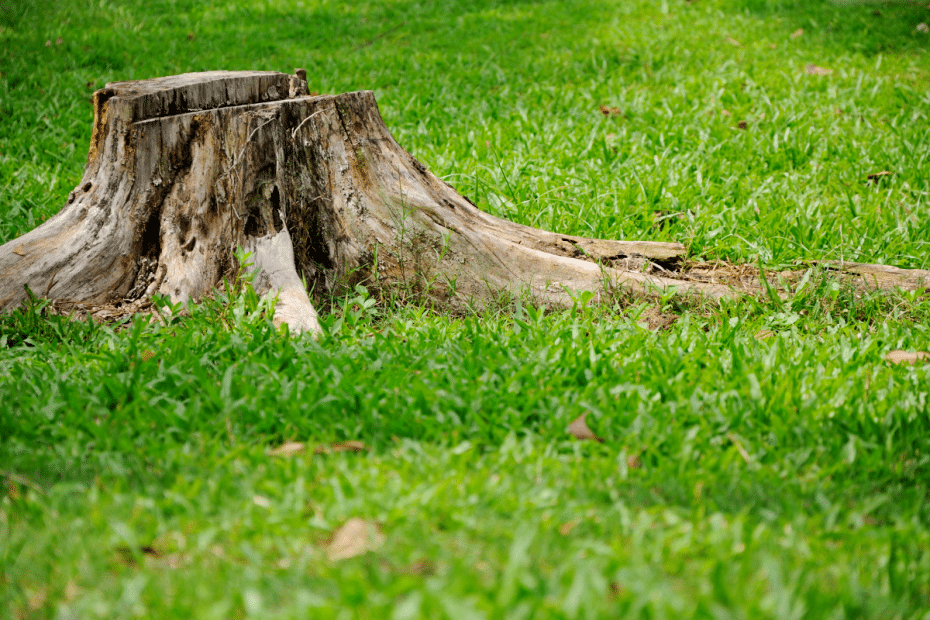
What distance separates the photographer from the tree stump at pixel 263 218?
287 cm

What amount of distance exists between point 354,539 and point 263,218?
1822mm

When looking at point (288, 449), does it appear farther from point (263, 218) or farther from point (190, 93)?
point (190, 93)

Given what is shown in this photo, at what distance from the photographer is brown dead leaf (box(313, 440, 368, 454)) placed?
75.1 inches

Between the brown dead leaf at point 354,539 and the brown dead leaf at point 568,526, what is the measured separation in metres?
0.41

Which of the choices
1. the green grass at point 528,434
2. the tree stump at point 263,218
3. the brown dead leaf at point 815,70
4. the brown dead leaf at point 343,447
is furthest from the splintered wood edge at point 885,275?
the brown dead leaf at point 815,70

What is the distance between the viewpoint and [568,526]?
1580 millimetres

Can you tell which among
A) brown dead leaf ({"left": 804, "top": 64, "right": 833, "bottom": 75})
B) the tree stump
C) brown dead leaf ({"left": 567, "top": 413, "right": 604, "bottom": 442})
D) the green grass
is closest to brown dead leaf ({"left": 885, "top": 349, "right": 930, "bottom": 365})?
the green grass

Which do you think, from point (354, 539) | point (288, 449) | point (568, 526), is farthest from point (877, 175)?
point (354, 539)

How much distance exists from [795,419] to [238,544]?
1.59m

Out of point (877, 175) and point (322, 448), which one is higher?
point (877, 175)

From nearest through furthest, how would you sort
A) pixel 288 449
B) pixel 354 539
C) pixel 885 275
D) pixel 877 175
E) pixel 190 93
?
pixel 354 539
pixel 288 449
pixel 190 93
pixel 885 275
pixel 877 175

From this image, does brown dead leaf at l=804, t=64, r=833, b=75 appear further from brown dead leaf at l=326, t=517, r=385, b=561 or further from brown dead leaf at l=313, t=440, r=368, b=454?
brown dead leaf at l=326, t=517, r=385, b=561

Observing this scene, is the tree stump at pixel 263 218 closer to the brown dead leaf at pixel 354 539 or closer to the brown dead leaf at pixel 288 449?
the brown dead leaf at pixel 288 449

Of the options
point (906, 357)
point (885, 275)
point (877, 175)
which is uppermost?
point (877, 175)
